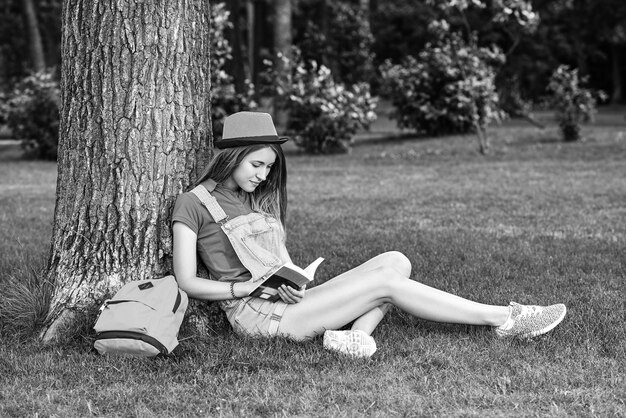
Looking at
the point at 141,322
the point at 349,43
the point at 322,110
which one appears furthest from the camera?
the point at 349,43

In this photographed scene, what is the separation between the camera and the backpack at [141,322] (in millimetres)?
4117

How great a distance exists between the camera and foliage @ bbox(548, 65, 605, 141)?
54.5 ft

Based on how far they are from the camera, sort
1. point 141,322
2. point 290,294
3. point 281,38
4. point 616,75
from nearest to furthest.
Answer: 1. point 141,322
2. point 290,294
3. point 281,38
4. point 616,75

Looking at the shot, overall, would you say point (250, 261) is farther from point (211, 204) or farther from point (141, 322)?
point (141, 322)

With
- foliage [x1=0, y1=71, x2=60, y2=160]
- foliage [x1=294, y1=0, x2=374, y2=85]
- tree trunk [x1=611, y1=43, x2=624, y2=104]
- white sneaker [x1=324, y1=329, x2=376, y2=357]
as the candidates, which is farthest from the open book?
tree trunk [x1=611, y1=43, x2=624, y2=104]

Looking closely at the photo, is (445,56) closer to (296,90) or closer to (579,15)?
(296,90)

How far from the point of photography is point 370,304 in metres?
4.53

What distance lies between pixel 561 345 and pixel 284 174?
169cm

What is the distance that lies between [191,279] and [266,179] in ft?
2.29

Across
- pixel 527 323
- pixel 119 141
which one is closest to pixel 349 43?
pixel 119 141

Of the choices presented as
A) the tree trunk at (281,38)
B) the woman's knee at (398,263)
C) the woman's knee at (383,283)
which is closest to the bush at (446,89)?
the tree trunk at (281,38)

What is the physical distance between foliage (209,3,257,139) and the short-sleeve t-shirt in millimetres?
11984

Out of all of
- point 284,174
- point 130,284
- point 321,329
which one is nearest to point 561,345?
point 321,329

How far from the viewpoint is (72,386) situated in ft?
13.2
